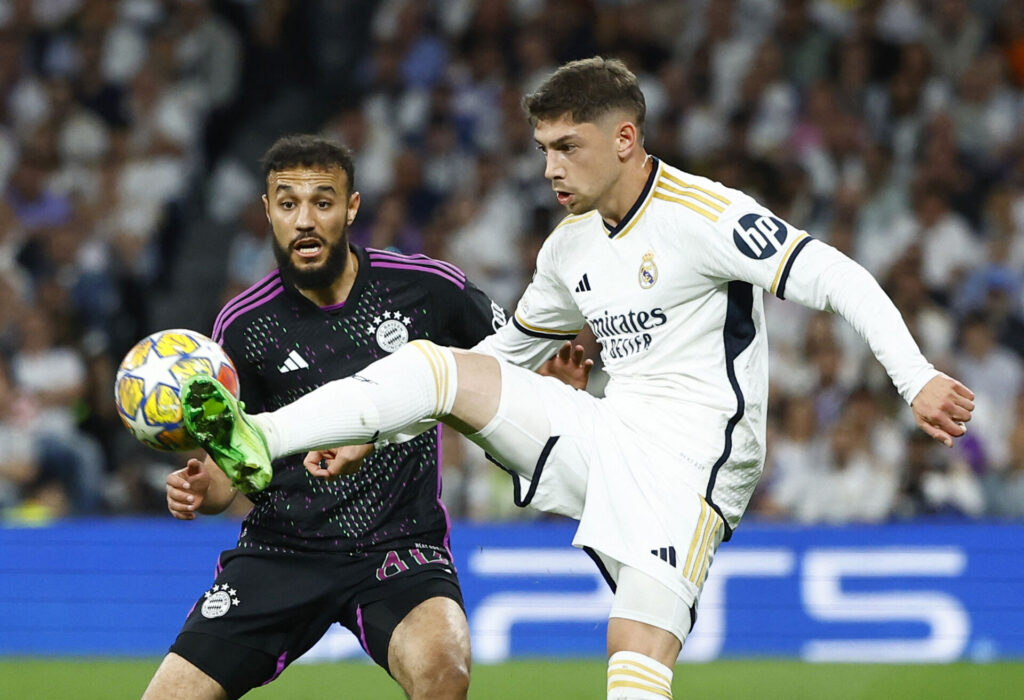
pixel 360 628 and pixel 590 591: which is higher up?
pixel 590 591

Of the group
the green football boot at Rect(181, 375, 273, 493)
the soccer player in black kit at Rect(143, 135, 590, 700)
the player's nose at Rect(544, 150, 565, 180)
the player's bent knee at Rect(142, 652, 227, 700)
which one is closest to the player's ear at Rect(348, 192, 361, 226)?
the soccer player in black kit at Rect(143, 135, 590, 700)

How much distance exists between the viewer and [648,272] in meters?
4.69

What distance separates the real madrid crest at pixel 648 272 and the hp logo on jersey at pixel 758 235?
0.99 ft

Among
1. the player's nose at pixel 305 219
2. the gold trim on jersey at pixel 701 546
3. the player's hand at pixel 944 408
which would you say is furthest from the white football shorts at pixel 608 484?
the player's nose at pixel 305 219

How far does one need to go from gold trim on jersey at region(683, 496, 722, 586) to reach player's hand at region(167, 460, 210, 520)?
60.6 inches

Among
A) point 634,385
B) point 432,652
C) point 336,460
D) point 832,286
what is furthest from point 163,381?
point 832,286

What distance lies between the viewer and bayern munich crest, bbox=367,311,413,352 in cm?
537

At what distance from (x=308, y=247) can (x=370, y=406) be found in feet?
3.48

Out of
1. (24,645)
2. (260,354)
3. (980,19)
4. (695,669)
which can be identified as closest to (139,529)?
(24,645)

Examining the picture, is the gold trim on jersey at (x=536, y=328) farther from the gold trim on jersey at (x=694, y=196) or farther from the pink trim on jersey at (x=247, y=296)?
the pink trim on jersey at (x=247, y=296)

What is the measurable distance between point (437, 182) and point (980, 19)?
4834 millimetres

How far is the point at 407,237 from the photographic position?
12.0 metres

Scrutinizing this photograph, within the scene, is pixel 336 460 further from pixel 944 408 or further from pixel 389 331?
pixel 944 408

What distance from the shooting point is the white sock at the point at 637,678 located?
4301 mm
